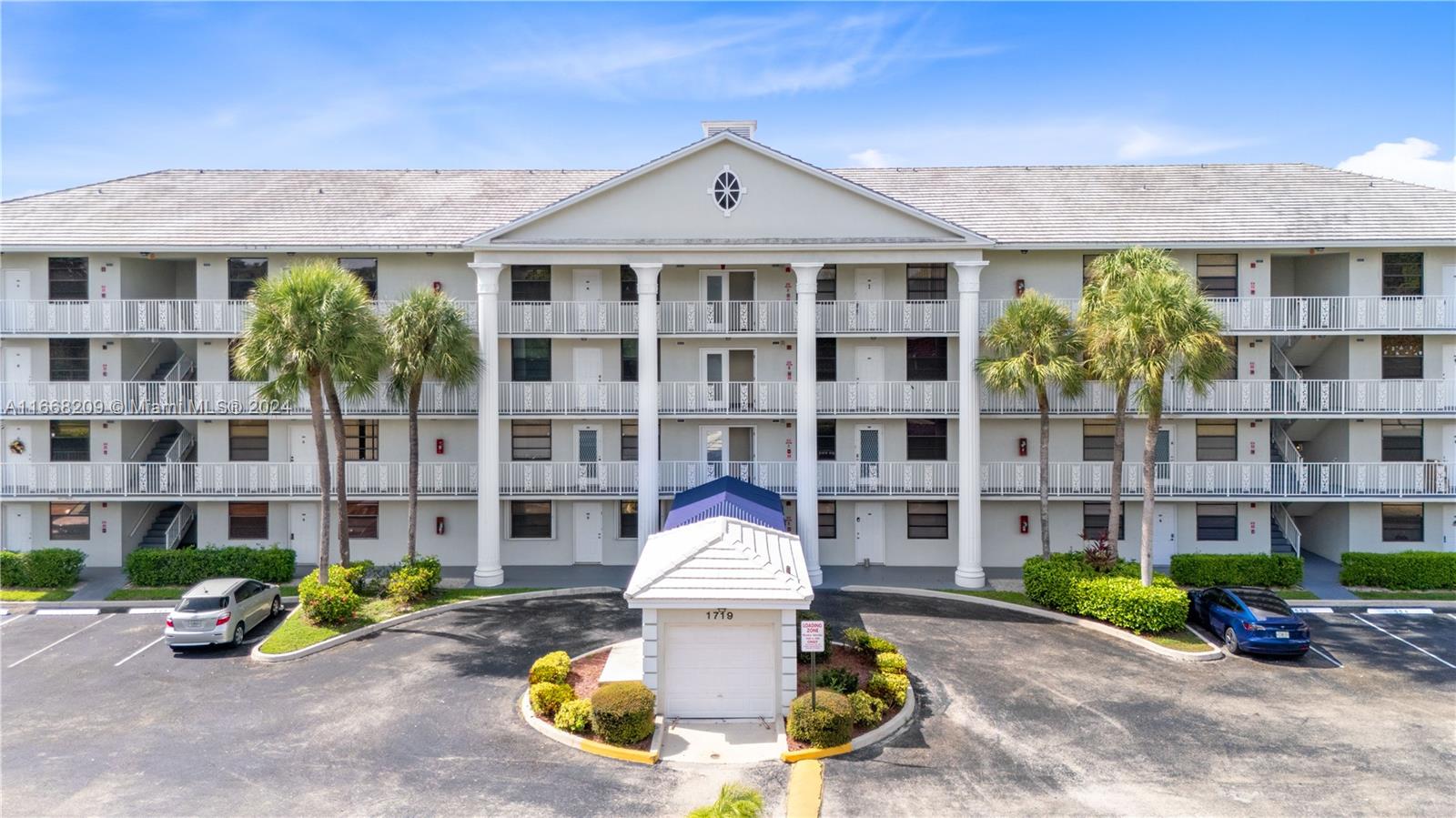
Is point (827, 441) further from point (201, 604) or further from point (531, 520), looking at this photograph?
point (201, 604)

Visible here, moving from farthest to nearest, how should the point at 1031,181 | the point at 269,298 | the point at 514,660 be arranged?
1. the point at 1031,181
2. the point at 269,298
3. the point at 514,660

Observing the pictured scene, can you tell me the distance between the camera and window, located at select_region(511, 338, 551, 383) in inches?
1108

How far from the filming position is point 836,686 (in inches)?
658

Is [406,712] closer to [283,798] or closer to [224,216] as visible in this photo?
[283,798]

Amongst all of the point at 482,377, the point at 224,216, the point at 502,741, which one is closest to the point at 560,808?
the point at 502,741

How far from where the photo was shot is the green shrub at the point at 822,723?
49.2 feet

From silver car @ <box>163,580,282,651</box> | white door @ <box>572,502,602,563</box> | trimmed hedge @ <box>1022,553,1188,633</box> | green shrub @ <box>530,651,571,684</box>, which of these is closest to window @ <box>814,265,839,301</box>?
white door @ <box>572,502,602,563</box>

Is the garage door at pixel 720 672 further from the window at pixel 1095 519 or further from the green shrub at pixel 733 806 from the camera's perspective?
the window at pixel 1095 519

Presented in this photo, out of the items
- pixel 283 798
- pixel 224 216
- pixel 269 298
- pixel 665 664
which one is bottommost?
pixel 283 798

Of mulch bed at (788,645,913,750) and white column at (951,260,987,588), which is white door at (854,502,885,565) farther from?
mulch bed at (788,645,913,750)

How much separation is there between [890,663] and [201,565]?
2125cm

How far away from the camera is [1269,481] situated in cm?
2647

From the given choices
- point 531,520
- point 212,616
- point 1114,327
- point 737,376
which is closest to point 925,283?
point 737,376

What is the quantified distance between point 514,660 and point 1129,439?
20.6 m
